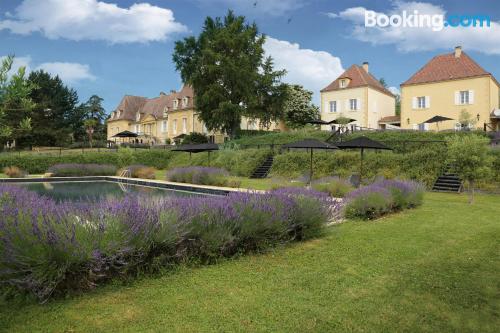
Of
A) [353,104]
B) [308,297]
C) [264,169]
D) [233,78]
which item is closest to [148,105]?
[233,78]

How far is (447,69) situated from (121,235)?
3643 centimetres

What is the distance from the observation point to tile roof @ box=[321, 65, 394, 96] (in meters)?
37.9

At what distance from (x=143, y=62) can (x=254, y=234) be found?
10601 mm

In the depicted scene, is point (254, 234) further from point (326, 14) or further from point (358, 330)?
point (326, 14)

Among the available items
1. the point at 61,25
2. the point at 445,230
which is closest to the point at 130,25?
the point at 61,25

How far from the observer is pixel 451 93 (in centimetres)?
3272

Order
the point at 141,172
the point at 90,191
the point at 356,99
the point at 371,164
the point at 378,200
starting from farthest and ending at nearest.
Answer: the point at 356,99 → the point at 141,172 → the point at 371,164 → the point at 90,191 → the point at 378,200

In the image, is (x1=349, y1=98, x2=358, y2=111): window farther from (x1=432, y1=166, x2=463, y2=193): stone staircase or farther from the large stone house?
(x1=432, y1=166, x2=463, y2=193): stone staircase

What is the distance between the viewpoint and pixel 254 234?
18.1 feet

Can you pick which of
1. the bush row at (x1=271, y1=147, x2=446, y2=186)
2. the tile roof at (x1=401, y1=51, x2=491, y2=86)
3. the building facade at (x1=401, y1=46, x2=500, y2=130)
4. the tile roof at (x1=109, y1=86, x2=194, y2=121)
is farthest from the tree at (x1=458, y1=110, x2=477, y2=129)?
the tile roof at (x1=109, y1=86, x2=194, y2=121)

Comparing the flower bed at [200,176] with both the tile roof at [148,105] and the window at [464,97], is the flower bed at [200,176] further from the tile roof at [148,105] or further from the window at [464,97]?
the tile roof at [148,105]

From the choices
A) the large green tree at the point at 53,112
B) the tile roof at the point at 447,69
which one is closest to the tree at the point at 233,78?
the tile roof at the point at 447,69

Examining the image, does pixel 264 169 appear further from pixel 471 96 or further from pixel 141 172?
pixel 471 96

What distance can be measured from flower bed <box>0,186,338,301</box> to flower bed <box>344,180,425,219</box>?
2808 millimetres
